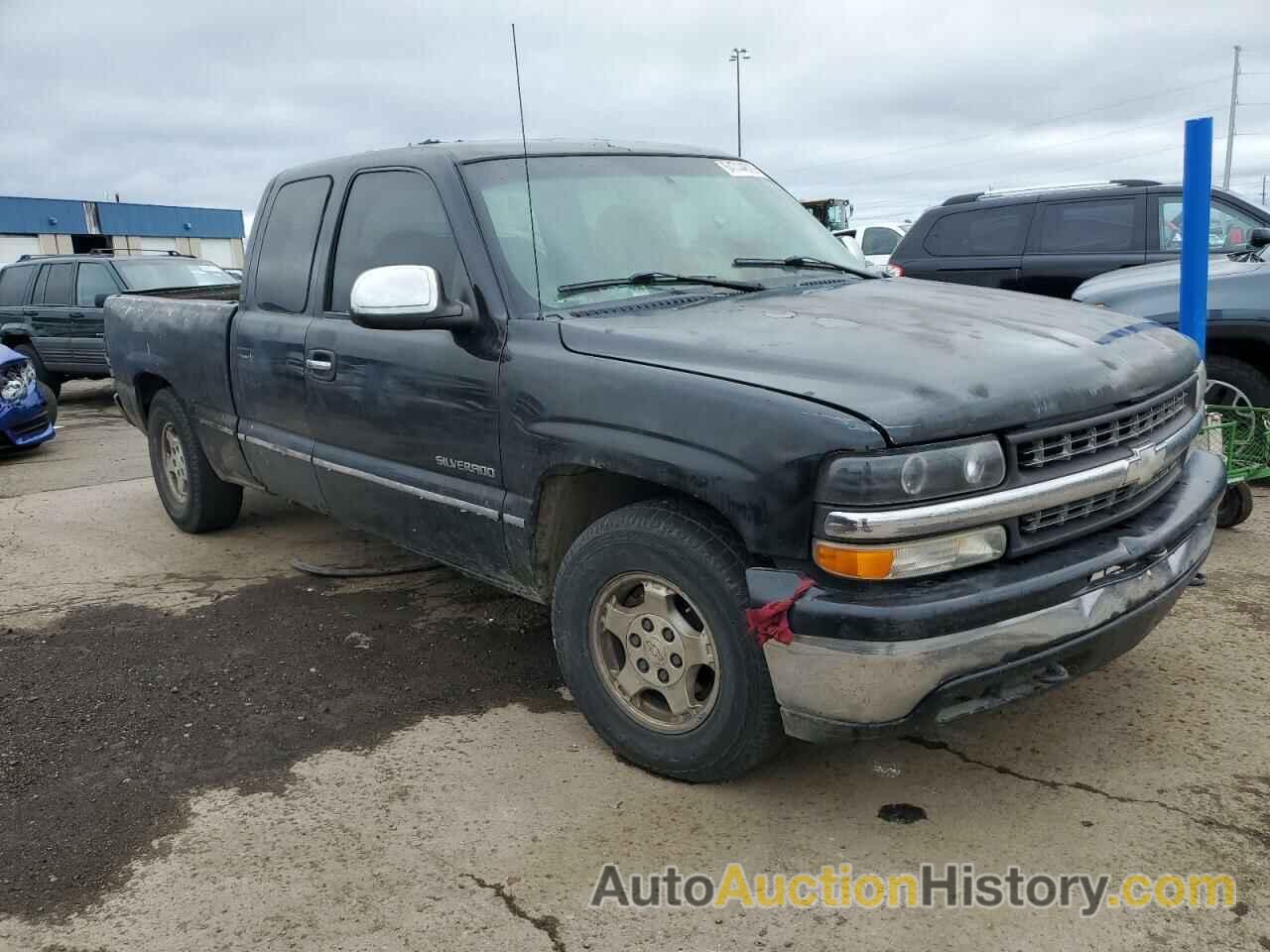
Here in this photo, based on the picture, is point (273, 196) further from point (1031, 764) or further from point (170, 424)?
point (1031, 764)

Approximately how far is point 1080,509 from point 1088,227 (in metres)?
6.80

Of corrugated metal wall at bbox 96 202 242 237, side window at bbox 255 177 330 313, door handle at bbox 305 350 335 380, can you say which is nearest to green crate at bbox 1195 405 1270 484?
door handle at bbox 305 350 335 380

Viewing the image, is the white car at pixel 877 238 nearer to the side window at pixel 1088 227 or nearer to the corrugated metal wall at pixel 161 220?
the side window at pixel 1088 227

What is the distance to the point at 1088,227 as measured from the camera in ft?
28.7

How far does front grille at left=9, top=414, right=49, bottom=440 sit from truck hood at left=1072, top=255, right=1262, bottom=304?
800 cm

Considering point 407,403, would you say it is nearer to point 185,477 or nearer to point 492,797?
point 492,797

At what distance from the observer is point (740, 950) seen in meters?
2.40

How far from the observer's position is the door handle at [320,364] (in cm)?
410

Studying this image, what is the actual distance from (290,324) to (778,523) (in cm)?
265

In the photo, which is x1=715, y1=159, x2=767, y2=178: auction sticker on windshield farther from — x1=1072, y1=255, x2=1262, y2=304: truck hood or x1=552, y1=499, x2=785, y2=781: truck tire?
x1=1072, y1=255, x2=1262, y2=304: truck hood

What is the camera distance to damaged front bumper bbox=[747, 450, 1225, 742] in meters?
2.48

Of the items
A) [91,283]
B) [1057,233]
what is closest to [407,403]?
[1057,233]

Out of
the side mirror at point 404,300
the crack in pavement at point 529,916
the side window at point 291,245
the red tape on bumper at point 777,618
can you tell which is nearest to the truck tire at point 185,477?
the side window at point 291,245

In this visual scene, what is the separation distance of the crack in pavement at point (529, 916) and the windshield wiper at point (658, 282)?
1766 millimetres
